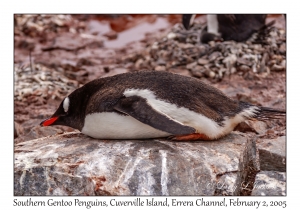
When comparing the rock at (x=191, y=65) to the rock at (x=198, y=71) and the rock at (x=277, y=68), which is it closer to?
the rock at (x=198, y=71)

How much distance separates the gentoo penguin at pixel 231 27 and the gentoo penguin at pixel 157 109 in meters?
4.11

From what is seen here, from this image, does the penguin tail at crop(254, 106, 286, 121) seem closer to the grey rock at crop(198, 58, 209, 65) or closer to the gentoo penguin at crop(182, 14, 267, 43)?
the grey rock at crop(198, 58, 209, 65)

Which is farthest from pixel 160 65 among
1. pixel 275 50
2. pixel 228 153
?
pixel 228 153

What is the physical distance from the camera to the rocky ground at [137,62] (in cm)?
687

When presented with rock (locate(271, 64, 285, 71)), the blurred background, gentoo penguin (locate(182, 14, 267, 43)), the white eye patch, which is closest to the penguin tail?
the blurred background

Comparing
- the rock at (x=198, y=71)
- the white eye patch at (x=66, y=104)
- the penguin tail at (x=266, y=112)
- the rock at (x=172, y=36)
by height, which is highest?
the rock at (x=172, y=36)

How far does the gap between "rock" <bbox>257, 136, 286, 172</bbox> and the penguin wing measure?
1.16m

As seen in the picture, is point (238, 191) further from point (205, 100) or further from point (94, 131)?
point (94, 131)

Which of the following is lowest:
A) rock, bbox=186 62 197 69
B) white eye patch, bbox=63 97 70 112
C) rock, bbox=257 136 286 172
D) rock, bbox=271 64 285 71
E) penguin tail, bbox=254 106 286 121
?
rock, bbox=257 136 286 172

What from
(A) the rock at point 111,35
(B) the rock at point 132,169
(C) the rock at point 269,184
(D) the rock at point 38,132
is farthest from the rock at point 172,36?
(C) the rock at point 269,184

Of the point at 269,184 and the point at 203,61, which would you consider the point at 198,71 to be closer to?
the point at 203,61

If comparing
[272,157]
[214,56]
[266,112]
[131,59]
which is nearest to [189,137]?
[266,112]

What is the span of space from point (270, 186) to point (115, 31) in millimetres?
8145

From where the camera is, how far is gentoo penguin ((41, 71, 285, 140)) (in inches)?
164
